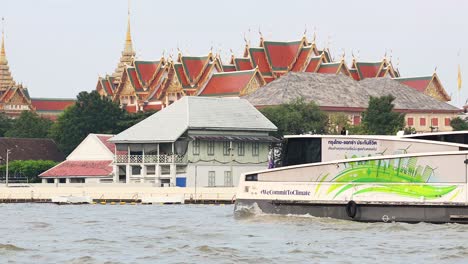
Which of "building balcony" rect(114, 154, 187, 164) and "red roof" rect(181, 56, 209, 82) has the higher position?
"red roof" rect(181, 56, 209, 82)

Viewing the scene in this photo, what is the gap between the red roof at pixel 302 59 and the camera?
138125 millimetres

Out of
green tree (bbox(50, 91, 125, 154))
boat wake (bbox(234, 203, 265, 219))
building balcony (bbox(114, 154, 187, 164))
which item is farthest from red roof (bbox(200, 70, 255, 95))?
boat wake (bbox(234, 203, 265, 219))

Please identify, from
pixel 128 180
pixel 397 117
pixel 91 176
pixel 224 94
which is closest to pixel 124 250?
pixel 128 180

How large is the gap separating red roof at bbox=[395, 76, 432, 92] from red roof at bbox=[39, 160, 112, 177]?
1914 inches

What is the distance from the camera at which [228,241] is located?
127 feet

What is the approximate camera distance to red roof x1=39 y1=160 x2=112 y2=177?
96188 millimetres

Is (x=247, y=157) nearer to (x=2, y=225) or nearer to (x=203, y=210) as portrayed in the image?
(x=203, y=210)

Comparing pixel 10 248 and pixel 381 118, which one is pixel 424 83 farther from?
pixel 10 248

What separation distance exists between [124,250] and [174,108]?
5627 cm

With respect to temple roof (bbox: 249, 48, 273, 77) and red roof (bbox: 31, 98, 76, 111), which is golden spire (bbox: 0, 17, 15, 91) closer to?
red roof (bbox: 31, 98, 76, 111)

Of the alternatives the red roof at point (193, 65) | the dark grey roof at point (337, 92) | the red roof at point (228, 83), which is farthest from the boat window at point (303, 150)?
the red roof at point (193, 65)

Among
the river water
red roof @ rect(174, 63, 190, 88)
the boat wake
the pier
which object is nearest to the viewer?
the river water

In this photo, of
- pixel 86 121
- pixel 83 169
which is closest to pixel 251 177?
pixel 83 169

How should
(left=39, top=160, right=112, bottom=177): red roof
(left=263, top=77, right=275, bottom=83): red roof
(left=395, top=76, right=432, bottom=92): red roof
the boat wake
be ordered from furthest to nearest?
1. (left=395, top=76, right=432, bottom=92): red roof
2. (left=263, top=77, right=275, bottom=83): red roof
3. (left=39, top=160, right=112, bottom=177): red roof
4. the boat wake
